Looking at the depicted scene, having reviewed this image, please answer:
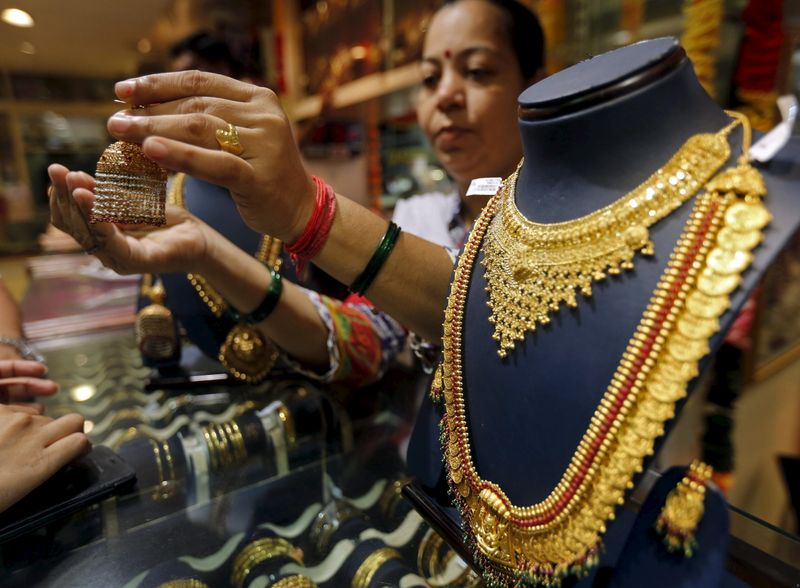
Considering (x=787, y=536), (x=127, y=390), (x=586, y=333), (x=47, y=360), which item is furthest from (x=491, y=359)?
(x=47, y=360)

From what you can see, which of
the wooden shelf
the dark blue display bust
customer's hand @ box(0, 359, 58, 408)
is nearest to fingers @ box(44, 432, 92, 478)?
customer's hand @ box(0, 359, 58, 408)

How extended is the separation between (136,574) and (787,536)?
0.69 meters

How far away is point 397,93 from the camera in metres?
1.86

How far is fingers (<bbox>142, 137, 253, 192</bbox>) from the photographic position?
35 centimetres

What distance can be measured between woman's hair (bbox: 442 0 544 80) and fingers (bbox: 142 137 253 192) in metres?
0.51

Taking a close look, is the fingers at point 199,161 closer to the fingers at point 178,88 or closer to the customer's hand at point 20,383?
the fingers at point 178,88

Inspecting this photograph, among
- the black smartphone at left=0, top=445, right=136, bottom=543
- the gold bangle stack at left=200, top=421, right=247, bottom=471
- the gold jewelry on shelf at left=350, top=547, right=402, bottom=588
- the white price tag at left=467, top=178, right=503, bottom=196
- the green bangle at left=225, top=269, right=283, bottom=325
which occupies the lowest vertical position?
the gold bangle stack at left=200, top=421, right=247, bottom=471

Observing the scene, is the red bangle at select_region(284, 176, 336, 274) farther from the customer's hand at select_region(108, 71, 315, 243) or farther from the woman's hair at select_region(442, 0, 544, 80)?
the woman's hair at select_region(442, 0, 544, 80)

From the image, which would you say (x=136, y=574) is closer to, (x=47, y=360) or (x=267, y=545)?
(x=267, y=545)

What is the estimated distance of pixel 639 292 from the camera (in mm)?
338

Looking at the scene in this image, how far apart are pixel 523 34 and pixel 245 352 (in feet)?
2.29

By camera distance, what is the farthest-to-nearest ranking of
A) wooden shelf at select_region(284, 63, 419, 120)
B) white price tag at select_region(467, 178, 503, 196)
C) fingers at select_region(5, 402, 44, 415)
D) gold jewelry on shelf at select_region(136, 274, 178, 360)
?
wooden shelf at select_region(284, 63, 419, 120) → gold jewelry on shelf at select_region(136, 274, 178, 360) → fingers at select_region(5, 402, 44, 415) → white price tag at select_region(467, 178, 503, 196)

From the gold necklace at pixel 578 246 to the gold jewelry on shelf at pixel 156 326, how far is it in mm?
777

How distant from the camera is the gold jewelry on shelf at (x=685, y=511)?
0.31 metres
